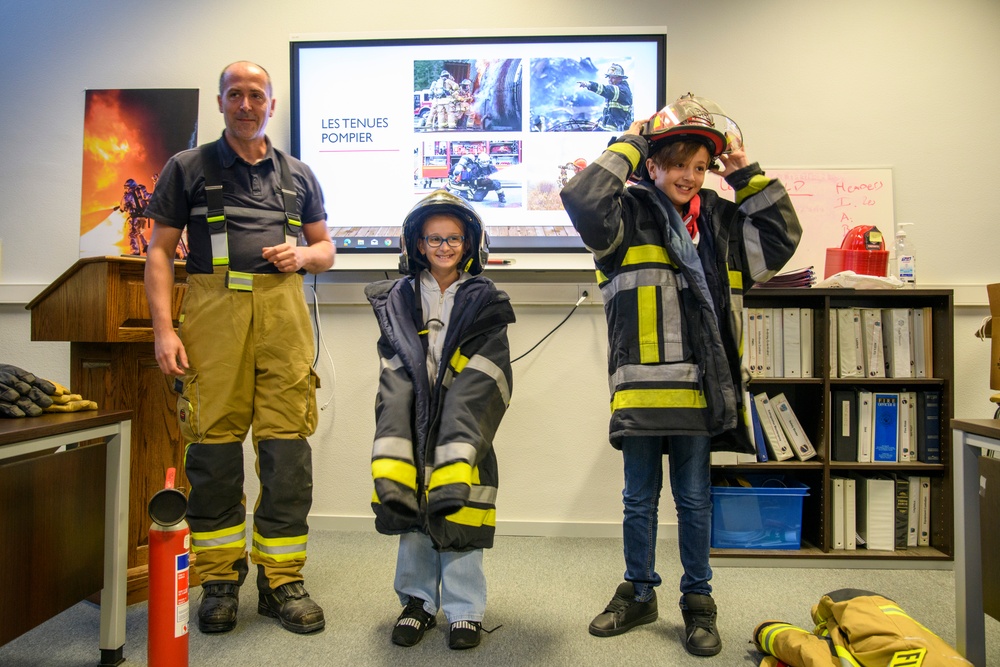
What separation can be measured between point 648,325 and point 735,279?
0.31m

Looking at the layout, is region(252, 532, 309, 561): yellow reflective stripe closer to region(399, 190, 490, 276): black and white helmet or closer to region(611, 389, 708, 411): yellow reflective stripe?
region(399, 190, 490, 276): black and white helmet

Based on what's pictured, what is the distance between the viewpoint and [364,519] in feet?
9.72

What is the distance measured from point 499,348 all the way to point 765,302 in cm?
146

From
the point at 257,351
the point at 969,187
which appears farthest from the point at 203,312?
the point at 969,187

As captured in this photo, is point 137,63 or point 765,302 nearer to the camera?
point 765,302

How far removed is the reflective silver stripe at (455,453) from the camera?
164cm

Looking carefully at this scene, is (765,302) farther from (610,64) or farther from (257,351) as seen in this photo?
(257,351)

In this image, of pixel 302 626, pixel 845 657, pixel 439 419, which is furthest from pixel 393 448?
pixel 845 657

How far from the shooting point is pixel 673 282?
1.79 metres

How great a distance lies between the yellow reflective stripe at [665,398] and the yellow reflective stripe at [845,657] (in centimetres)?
65

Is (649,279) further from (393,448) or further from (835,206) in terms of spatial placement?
(835,206)

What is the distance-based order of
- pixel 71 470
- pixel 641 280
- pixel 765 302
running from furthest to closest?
pixel 765 302 < pixel 641 280 < pixel 71 470

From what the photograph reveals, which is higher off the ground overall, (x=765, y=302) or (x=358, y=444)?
(x=765, y=302)

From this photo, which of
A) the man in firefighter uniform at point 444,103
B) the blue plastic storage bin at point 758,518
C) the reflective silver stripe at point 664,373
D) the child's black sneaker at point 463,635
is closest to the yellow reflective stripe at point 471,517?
the child's black sneaker at point 463,635
